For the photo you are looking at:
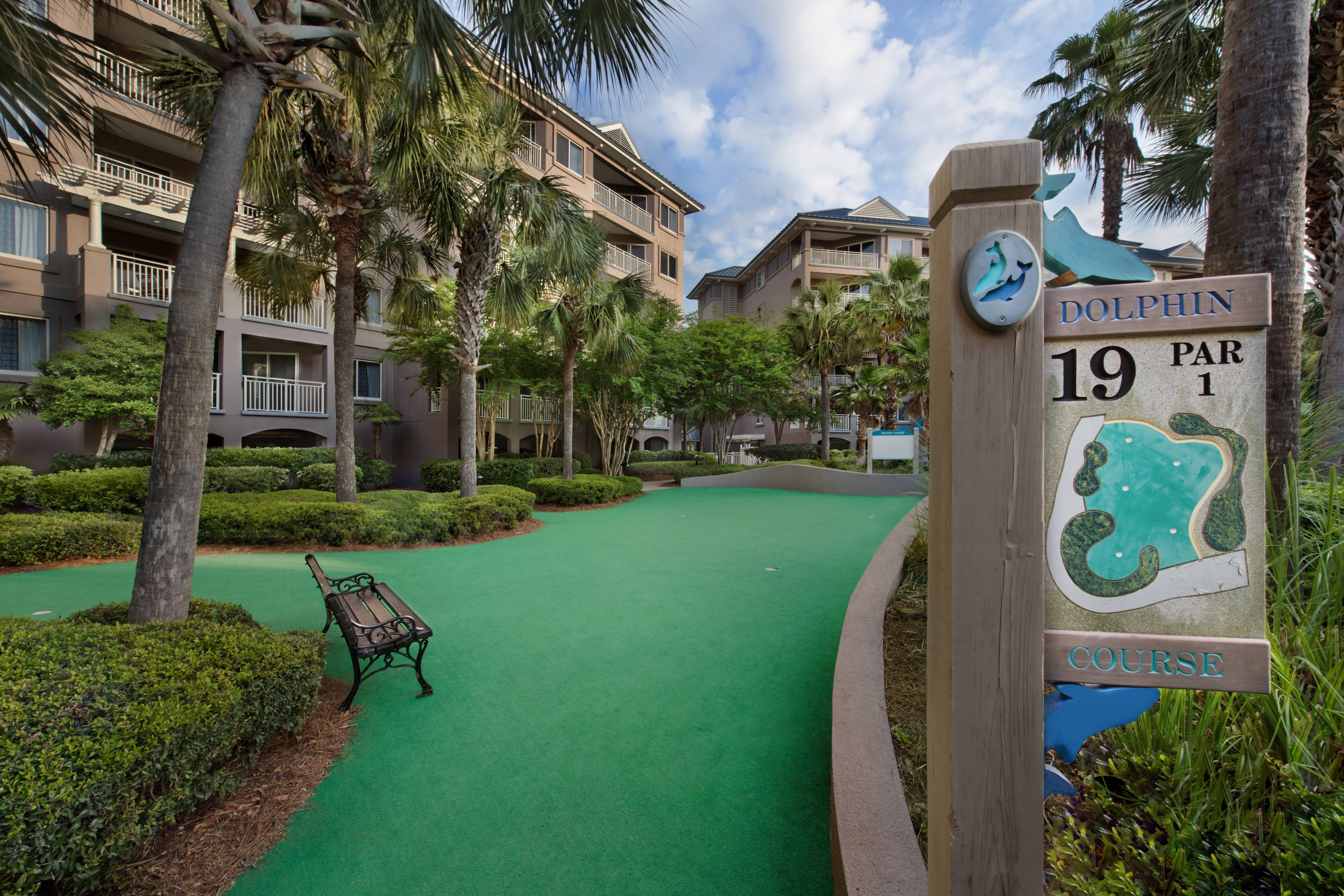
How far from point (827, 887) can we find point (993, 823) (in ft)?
3.61

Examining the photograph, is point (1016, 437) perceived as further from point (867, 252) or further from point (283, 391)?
point (867, 252)

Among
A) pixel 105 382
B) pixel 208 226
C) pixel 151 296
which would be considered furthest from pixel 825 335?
pixel 151 296

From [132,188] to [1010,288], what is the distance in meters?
19.3

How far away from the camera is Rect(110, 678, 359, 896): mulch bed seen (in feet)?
7.16

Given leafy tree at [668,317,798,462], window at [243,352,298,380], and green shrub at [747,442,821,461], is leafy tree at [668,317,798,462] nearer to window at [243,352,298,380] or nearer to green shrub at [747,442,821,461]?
green shrub at [747,442,821,461]

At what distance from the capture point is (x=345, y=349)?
8.86 metres

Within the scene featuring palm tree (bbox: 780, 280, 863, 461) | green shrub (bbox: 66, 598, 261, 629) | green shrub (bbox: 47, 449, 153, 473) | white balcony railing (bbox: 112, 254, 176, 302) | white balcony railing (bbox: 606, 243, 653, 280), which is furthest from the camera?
white balcony railing (bbox: 606, 243, 653, 280)

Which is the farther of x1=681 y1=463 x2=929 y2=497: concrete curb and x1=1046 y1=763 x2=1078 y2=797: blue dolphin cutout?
x1=681 y1=463 x2=929 y2=497: concrete curb

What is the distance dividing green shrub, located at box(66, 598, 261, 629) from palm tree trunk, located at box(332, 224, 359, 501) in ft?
16.3

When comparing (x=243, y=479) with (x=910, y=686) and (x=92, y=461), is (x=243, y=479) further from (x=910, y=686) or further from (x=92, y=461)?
(x=910, y=686)

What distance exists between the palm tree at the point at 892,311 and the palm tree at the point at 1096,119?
4.55 metres

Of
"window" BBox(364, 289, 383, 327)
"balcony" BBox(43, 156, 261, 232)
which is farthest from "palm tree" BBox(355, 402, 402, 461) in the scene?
"balcony" BBox(43, 156, 261, 232)

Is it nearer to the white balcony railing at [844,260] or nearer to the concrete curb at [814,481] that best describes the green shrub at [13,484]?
the concrete curb at [814,481]

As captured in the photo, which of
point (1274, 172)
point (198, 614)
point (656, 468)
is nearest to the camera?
point (1274, 172)
